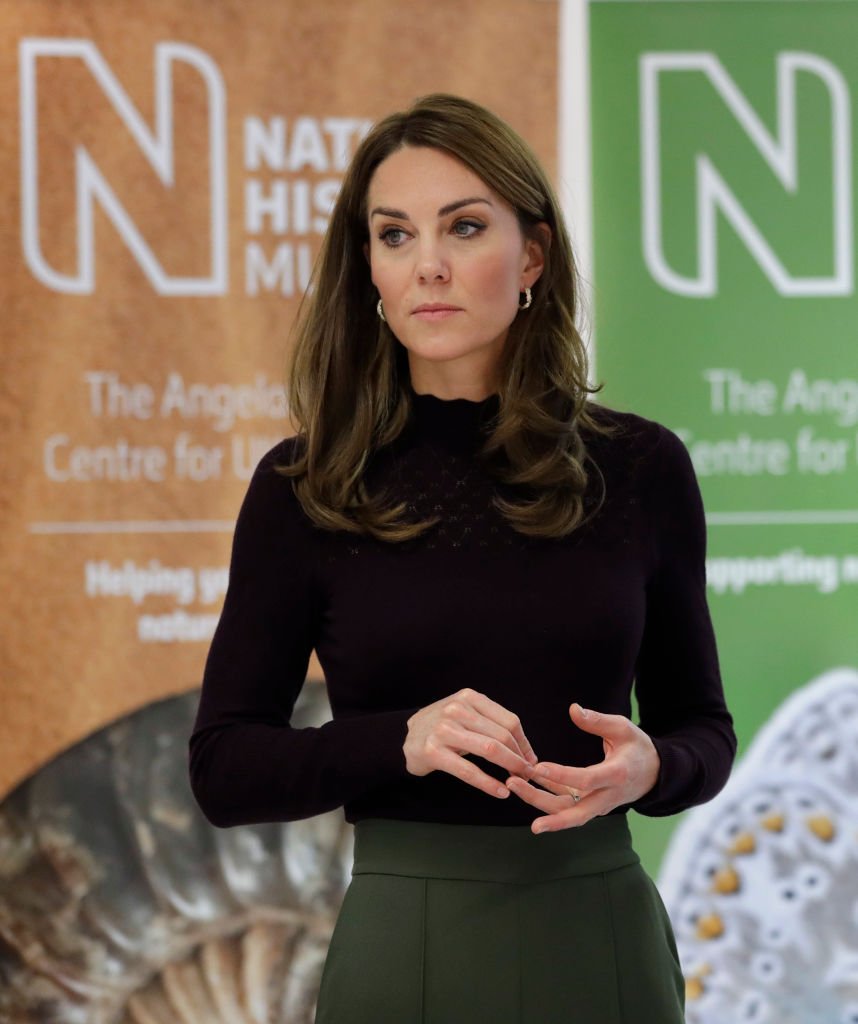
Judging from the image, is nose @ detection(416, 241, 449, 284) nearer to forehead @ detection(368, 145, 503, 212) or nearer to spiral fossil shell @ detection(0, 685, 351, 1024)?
forehead @ detection(368, 145, 503, 212)

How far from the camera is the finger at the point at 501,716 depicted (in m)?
1.28

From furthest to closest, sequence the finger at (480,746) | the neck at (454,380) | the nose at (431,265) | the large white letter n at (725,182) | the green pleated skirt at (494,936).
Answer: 1. the large white letter n at (725,182)
2. the neck at (454,380)
3. the nose at (431,265)
4. the green pleated skirt at (494,936)
5. the finger at (480,746)

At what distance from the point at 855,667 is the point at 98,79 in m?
1.86

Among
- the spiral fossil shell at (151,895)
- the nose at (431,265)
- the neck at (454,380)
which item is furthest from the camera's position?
the spiral fossil shell at (151,895)

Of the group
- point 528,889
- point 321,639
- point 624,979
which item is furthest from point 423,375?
point 624,979

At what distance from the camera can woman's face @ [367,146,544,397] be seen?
5.01 feet

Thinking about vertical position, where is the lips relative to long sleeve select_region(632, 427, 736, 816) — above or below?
above

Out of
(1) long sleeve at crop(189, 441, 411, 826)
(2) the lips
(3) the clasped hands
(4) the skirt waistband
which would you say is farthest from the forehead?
(4) the skirt waistband

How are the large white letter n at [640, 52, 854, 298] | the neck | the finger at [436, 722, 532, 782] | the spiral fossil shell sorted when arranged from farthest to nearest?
1. the large white letter n at [640, 52, 854, 298]
2. the spiral fossil shell
3. the neck
4. the finger at [436, 722, 532, 782]

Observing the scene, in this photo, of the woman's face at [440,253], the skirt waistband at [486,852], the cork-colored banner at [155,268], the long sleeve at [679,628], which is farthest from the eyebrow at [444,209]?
the cork-colored banner at [155,268]

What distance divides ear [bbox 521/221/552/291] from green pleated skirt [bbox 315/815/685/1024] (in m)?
0.62

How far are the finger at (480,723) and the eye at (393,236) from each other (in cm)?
54

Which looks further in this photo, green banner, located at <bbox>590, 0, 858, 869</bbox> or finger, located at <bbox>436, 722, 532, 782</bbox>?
green banner, located at <bbox>590, 0, 858, 869</bbox>

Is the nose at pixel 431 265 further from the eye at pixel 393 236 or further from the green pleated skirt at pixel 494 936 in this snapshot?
the green pleated skirt at pixel 494 936
